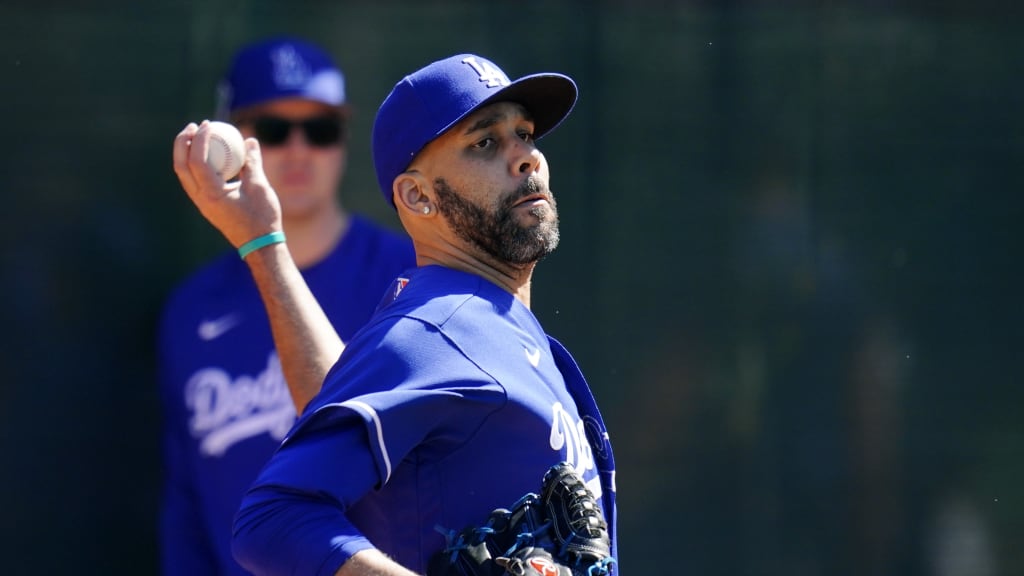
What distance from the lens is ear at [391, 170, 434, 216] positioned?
2.21 metres

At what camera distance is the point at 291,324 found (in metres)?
2.41

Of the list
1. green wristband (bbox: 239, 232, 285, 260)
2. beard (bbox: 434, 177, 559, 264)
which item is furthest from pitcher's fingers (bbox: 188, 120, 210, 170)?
beard (bbox: 434, 177, 559, 264)

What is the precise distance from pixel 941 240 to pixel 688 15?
1067mm

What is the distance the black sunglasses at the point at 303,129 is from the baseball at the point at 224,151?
4.27ft

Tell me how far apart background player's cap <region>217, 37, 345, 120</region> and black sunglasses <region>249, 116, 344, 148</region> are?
5cm

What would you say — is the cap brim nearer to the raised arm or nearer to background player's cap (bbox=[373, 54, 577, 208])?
background player's cap (bbox=[373, 54, 577, 208])

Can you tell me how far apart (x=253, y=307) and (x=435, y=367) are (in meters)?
1.85

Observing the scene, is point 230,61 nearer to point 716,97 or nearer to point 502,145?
point 716,97

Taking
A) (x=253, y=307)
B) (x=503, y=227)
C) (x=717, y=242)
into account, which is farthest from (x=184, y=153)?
(x=717, y=242)

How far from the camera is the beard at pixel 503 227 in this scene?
2.15 m

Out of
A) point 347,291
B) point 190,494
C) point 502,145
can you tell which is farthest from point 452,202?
point 190,494

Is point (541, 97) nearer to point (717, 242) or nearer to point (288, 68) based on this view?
point (288, 68)

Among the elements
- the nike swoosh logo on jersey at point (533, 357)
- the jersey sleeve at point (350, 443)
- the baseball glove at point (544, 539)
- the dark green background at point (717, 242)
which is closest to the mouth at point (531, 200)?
the nike swoosh logo on jersey at point (533, 357)

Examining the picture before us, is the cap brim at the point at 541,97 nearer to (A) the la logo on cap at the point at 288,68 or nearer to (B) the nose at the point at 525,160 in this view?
(B) the nose at the point at 525,160
